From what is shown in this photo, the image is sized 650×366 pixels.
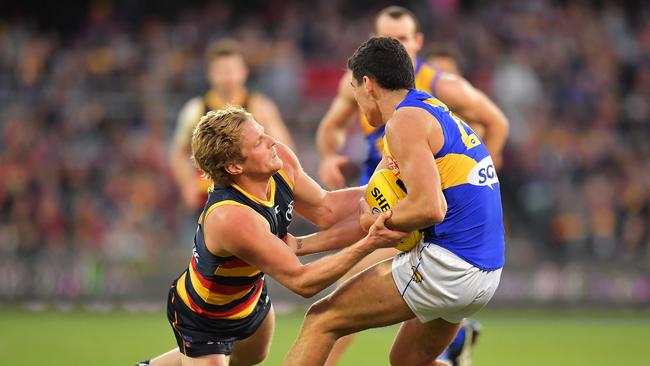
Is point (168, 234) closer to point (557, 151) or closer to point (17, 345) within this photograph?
point (17, 345)

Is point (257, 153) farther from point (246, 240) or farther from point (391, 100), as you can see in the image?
point (391, 100)

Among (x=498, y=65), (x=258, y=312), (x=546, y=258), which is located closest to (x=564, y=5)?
(x=498, y=65)

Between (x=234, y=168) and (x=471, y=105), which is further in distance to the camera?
(x=471, y=105)

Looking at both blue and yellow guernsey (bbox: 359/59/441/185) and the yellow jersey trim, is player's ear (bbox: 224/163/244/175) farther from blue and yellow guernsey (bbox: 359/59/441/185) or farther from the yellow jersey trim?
blue and yellow guernsey (bbox: 359/59/441/185)

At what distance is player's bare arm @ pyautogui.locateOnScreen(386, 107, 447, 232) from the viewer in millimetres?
4832

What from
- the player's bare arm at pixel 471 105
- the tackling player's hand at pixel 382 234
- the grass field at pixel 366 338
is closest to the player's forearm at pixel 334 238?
the tackling player's hand at pixel 382 234

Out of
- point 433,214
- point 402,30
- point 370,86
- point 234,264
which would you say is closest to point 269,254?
point 234,264

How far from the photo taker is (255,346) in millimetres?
6172

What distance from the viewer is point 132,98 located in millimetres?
15727

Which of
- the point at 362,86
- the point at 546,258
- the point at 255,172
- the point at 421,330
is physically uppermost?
the point at 362,86

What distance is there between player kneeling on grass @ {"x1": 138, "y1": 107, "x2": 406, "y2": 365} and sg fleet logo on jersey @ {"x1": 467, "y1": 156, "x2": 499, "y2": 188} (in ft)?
1.69

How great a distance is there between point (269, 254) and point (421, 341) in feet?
3.37

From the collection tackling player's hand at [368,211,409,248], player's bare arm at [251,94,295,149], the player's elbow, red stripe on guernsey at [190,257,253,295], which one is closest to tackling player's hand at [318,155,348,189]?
player's bare arm at [251,94,295,149]

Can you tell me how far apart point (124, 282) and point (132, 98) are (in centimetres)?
328
